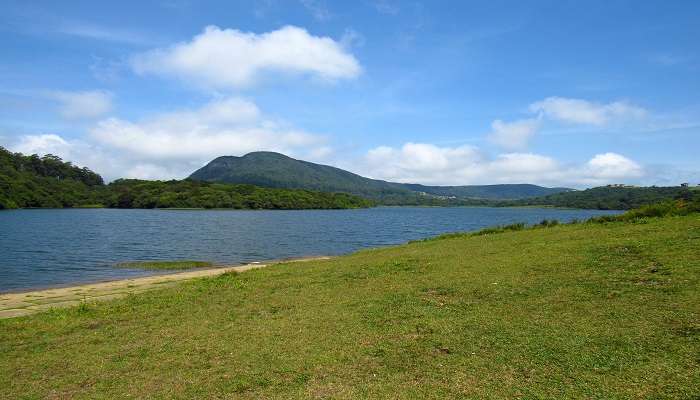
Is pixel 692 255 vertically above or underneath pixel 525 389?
above

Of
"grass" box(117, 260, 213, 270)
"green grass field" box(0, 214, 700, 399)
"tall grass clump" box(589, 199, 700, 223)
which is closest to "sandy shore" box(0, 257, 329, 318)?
"green grass field" box(0, 214, 700, 399)

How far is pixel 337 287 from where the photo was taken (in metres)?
20.6

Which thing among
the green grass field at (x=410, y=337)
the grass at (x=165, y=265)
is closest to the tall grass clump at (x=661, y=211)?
the green grass field at (x=410, y=337)

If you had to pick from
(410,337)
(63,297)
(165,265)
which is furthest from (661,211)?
(165,265)

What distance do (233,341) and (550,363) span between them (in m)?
8.88

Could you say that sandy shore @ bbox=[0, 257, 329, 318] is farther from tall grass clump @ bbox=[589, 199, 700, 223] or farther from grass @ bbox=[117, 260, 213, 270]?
tall grass clump @ bbox=[589, 199, 700, 223]

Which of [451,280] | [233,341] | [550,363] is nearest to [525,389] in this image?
[550,363]

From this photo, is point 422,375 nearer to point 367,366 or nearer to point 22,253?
point 367,366

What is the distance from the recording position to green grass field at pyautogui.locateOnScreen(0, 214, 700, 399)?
9.41m

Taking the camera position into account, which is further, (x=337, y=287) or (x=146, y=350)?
(x=337, y=287)

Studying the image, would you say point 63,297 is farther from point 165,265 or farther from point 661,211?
point 661,211

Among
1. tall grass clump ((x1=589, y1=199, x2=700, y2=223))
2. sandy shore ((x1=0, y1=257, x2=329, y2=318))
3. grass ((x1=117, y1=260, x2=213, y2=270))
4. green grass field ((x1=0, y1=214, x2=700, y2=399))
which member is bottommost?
grass ((x1=117, y1=260, x2=213, y2=270))

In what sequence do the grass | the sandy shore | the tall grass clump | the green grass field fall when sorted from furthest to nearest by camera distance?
the grass < the tall grass clump < the sandy shore < the green grass field

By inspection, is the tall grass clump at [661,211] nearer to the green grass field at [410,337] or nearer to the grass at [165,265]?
the green grass field at [410,337]
